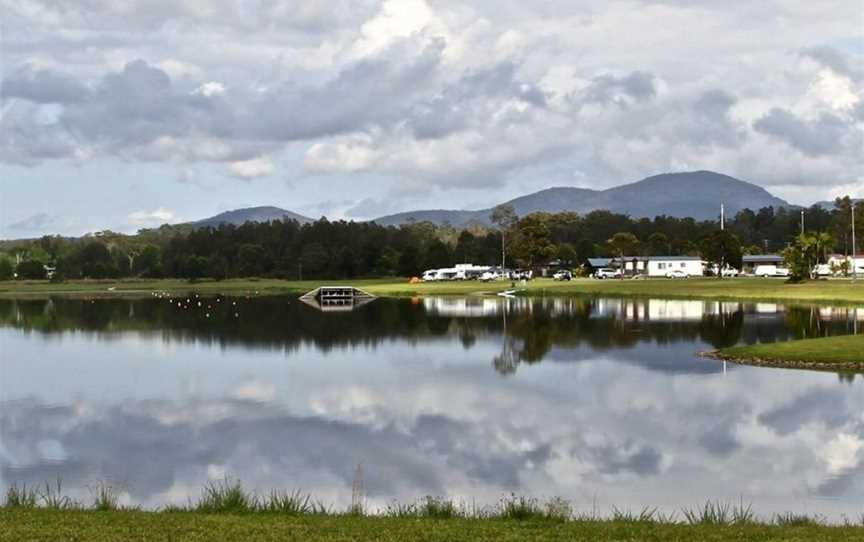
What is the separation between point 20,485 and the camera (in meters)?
20.3

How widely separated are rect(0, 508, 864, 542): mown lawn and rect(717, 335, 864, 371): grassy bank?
2472 cm

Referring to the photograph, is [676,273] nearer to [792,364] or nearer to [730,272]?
[730,272]

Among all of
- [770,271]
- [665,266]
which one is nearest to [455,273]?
[665,266]

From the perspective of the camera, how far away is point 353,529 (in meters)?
13.8

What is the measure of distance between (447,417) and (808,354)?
686 inches

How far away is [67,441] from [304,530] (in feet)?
47.0

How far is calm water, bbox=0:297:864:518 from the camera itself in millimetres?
Answer: 20734

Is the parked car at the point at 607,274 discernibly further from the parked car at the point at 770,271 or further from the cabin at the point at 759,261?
the cabin at the point at 759,261

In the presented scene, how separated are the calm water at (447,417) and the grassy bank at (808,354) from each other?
1.47m

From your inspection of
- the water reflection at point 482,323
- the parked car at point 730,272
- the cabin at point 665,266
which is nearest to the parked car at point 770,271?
the parked car at point 730,272

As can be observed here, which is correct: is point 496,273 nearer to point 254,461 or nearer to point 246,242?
point 246,242

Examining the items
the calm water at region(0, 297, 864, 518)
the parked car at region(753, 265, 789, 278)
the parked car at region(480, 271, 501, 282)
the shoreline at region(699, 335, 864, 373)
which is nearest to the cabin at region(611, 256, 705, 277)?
the parked car at region(753, 265, 789, 278)

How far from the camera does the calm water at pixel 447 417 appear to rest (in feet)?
68.0

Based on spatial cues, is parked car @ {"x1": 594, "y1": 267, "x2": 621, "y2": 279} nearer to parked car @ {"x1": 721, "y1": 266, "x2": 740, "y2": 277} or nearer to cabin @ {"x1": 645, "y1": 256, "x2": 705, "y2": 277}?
cabin @ {"x1": 645, "y1": 256, "x2": 705, "y2": 277}
